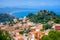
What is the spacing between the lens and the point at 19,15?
53531 millimetres

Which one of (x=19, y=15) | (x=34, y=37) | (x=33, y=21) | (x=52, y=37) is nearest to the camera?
(x=52, y=37)

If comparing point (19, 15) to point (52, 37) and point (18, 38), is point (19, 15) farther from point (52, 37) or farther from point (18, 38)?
point (52, 37)

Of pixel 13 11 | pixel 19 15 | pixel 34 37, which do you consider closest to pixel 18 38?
pixel 34 37

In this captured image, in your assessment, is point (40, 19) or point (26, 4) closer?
point (40, 19)

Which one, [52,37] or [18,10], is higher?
[52,37]

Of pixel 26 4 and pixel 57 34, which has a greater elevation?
pixel 57 34

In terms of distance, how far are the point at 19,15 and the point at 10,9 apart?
5780 mm

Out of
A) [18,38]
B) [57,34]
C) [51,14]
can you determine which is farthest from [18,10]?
[57,34]

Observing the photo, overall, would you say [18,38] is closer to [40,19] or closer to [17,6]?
[40,19]

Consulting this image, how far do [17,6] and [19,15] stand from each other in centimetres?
568

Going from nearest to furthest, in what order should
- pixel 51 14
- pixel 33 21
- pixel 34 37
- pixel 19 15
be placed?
pixel 34 37 < pixel 33 21 < pixel 51 14 < pixel 19 15

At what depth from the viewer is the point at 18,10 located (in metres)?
56.1

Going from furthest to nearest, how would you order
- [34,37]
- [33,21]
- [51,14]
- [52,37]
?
1. [51,14]
2. [33,21]
3. [34,37]
4. [52,37]

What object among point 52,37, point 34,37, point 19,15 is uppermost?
point 52,37
